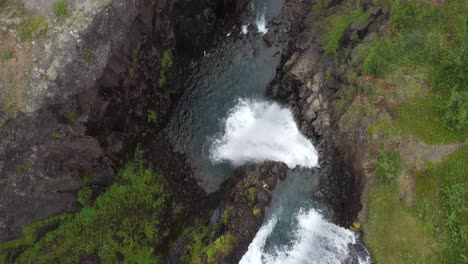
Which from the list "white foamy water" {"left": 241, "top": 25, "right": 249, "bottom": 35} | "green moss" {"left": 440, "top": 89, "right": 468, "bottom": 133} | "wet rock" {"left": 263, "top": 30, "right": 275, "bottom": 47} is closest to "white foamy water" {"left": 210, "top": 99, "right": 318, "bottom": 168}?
"wet rock" {"left": 263, "top": 30, "right": 275, "bottom": 47}

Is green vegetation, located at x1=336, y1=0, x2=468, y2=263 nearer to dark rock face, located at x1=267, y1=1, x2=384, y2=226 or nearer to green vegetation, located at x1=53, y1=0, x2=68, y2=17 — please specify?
dark rock face, located at x1=267, y1=1, x2=384, y2=226

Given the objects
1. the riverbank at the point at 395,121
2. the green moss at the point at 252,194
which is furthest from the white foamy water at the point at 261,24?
the green moss at the point at 252,194

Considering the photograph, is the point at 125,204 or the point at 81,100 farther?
the point at 125,204

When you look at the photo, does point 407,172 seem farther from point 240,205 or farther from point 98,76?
point 98,76

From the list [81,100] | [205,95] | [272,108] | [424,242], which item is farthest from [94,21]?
[424,242]

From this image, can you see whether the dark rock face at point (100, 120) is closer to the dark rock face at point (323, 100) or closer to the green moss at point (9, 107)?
the green moss at point (9, 107)

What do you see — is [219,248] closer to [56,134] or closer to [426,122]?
[56,134]
